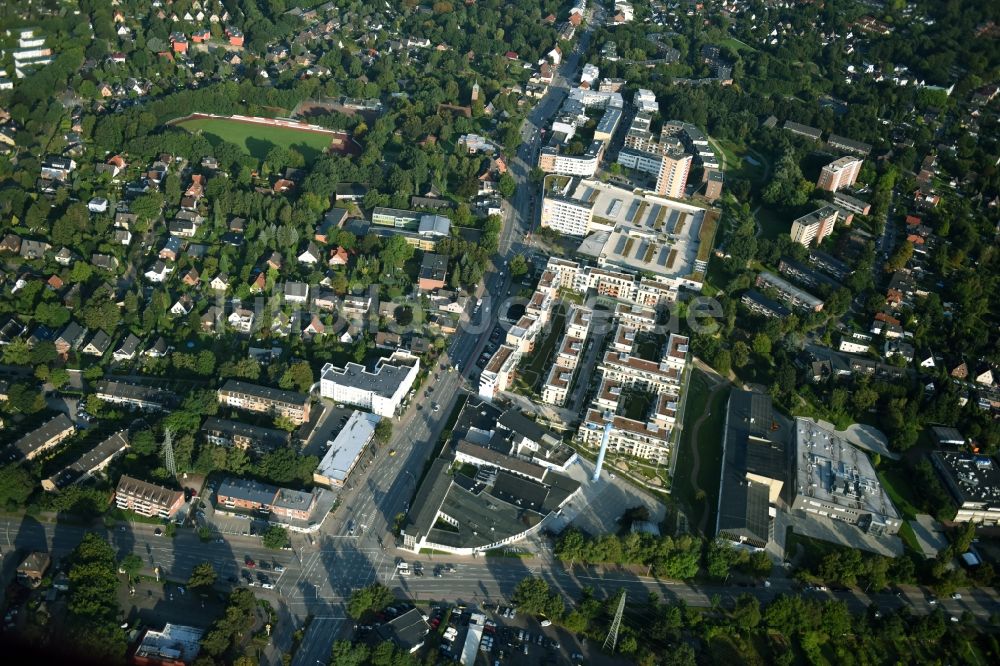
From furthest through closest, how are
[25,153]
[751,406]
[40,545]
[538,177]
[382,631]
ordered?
[538,177]
[25,153]
[751,406]
[40,545]
[382,631]

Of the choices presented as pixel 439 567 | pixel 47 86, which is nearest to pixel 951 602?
pixel 439 567

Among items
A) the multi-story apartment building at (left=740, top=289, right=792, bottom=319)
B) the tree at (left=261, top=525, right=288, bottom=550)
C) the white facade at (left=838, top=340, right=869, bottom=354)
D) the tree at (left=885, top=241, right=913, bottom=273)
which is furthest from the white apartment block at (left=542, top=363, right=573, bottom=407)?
the tree at (left=885, top=241, right=913, bottom=273)

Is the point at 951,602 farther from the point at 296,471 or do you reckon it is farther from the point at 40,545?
the point at 40,545

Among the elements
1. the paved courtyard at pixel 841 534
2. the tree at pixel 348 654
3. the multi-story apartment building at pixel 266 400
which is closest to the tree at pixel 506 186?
the multi-story apartment building at pixel 266 400

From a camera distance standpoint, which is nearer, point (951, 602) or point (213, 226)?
point (951, 602)

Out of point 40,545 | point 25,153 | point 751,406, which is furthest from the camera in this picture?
point 25,153

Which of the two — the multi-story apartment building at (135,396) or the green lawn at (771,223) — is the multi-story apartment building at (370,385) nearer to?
the multi-story apartment building at (135,396)
